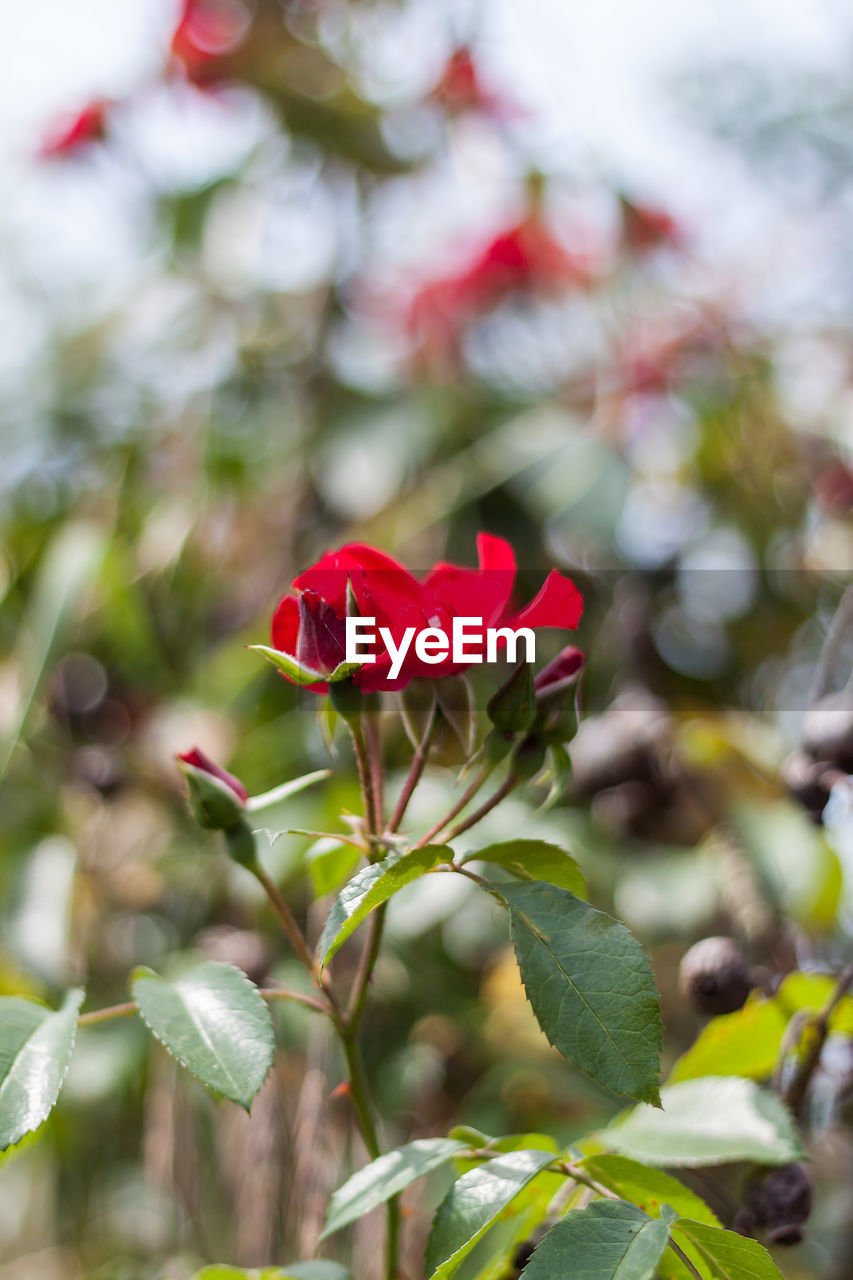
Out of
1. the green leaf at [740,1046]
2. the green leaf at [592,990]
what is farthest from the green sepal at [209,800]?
the green leaf at [740,1046]

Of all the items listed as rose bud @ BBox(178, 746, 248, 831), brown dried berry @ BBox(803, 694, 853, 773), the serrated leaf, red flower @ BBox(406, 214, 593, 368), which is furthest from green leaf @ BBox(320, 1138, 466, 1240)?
red flower @ BBox(406, 214, 593, 368)

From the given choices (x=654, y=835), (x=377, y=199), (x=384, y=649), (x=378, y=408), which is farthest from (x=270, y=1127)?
(x=377, y=199)

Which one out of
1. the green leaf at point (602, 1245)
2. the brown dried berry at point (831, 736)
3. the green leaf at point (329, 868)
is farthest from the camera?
the brown dried berry at point (831, 736)

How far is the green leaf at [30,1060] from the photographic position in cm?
26

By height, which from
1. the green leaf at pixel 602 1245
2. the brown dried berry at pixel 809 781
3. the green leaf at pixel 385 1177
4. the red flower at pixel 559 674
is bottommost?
the brown dried berry at pixel 809 781

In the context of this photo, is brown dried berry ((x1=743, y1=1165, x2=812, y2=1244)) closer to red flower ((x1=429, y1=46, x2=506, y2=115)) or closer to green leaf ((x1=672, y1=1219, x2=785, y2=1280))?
green leaf ((x1=672, y1=1219, x2=785, y2=1280))

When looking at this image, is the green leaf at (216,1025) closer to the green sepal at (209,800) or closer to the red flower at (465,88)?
the green sepal at (209,800)

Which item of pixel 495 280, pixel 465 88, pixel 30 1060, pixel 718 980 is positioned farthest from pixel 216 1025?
pixel 465 88

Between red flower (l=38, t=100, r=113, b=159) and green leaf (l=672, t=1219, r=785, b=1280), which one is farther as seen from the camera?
red flower (l=38, t=100, r=113, b=159)

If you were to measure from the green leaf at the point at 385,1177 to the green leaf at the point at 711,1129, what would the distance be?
2.9 inches

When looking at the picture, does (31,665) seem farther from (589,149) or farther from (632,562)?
(589,149)

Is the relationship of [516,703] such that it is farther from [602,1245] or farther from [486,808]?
[602,1245]

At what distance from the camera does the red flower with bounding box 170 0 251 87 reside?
96 centimetres

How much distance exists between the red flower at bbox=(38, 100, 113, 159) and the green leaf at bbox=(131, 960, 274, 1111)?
3.14ft
